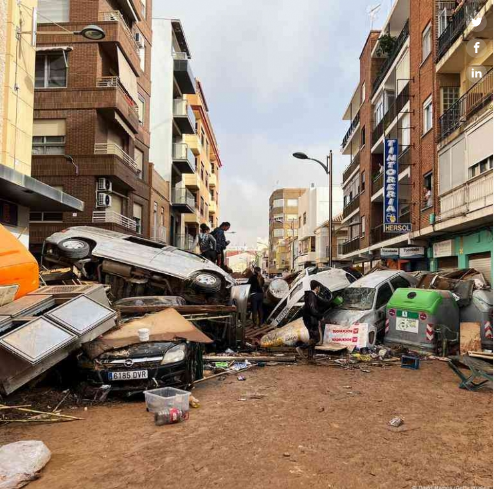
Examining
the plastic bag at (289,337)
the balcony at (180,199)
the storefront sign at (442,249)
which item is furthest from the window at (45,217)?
the storefront sign at (442,249)

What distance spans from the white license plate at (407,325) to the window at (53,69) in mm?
17838

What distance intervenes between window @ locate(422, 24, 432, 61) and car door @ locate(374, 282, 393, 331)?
12945 mm

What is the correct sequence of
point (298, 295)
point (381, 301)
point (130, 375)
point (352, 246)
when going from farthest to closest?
point (352, 246) < point (298, 295) < point (381, 301) < point (130, 375)

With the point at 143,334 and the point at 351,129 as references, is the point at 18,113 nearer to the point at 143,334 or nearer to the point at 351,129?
the point at 143,334

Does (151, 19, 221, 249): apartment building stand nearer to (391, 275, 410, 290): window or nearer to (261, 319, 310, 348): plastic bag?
(391, 275, 410, 290): window

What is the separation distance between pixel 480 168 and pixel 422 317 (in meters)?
7.71

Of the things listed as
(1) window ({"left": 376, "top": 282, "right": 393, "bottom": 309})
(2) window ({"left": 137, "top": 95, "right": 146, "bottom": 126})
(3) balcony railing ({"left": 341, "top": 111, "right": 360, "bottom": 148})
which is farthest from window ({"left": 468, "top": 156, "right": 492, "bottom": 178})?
(3) balcony railing ({"left": 341, "top": 111, "right": 360, "bottom": 148})

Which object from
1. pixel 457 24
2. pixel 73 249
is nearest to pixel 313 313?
pixel 73 249

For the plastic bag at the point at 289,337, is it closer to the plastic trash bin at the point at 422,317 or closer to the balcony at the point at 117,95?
the plastic trash bin at the point at 422,317

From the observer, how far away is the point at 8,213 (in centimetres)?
1152

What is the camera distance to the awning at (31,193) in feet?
30.2

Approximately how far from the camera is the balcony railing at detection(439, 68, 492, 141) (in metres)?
14.6

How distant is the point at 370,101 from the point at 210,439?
29.4 m

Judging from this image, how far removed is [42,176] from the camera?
20.2 metres
